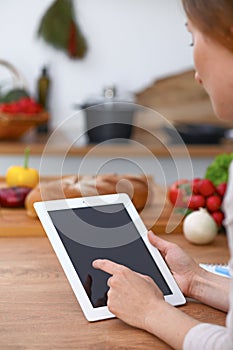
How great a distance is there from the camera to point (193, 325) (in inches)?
39.9

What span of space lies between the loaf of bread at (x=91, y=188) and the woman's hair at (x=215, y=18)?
880 mm

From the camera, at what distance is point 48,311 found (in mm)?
1166

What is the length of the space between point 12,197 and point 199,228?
591mm

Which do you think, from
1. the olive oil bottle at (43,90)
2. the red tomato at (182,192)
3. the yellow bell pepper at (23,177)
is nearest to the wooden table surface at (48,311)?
the red tomato at (182,192)

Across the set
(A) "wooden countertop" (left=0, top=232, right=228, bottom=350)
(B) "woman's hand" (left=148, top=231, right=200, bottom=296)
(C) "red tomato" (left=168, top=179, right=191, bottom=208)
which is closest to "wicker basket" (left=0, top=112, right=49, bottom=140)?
(C) "red tomato" (left=168, top=179, right=191, bottom=208)

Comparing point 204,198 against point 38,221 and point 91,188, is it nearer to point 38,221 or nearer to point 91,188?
point 91,188

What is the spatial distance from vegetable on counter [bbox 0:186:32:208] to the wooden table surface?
305 mm

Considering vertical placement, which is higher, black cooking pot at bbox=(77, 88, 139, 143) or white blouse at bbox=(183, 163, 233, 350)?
white blouse at bbox=(183, 163, 233, 350)

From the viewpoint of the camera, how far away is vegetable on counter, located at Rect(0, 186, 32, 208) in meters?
1.94

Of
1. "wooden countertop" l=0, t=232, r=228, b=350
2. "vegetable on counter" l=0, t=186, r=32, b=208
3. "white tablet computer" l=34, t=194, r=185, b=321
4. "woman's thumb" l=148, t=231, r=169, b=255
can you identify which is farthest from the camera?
"vegetable on counter" l=0, t=186, r=32, b=208

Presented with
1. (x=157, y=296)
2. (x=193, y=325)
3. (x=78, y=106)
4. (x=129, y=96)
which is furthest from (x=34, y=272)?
(x=129, y=96)

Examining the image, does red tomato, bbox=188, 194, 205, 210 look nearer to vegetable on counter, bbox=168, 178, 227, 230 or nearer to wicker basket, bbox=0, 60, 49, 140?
vegetable on counter, bbox=168, 178, 227, 230

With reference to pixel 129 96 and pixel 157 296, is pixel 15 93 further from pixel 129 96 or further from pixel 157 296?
pixel 157 296

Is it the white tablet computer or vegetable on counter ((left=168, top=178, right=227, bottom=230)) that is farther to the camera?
vegetable on counter ((left=168, top=178, right=227, bottom=230))
